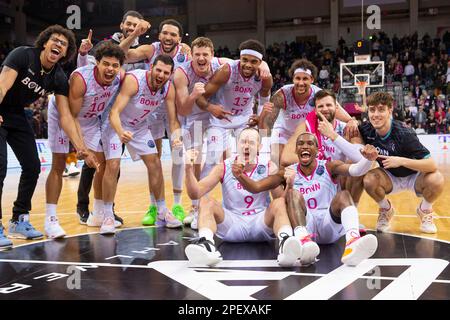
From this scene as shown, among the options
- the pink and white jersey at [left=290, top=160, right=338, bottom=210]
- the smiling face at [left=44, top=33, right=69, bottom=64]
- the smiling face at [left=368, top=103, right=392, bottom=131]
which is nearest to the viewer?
the pink and white jersey at [left=290, top=160, right=338, bottom=210]

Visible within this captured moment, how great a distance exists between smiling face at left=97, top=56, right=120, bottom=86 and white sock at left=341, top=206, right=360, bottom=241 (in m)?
2.69

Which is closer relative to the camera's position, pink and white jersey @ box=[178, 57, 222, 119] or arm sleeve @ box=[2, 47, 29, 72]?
arm sleeve @ box=[2, 47, 29, 72]

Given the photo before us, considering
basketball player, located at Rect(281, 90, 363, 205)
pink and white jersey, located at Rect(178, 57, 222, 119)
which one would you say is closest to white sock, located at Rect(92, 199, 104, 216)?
pink and white jersey, located at Rect(178, 57, 222, 119)

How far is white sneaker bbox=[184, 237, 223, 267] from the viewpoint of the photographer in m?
3.57

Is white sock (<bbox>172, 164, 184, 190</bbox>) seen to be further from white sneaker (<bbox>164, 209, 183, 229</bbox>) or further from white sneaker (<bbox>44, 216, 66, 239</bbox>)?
white sneaker (<bbox>44, 216, 66, 239</bbox>)

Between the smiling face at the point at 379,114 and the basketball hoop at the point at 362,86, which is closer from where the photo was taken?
the smiling face at the point at 379,114

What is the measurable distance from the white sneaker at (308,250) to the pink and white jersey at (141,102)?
2.53 m

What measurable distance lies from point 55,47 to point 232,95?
6.66 ft

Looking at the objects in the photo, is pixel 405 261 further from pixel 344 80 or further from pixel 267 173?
pixel 344 80

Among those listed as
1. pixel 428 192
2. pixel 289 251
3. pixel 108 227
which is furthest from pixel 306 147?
pixel 108 227

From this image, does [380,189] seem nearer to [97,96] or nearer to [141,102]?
[141,102]

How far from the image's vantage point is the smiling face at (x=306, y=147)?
4.12 m

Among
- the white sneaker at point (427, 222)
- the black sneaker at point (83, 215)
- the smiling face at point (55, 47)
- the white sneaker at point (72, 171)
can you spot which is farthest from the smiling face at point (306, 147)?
the white sneaker at point (72, 171)

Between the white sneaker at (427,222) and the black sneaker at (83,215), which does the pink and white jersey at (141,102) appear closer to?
the black sneaker at (83,215)
